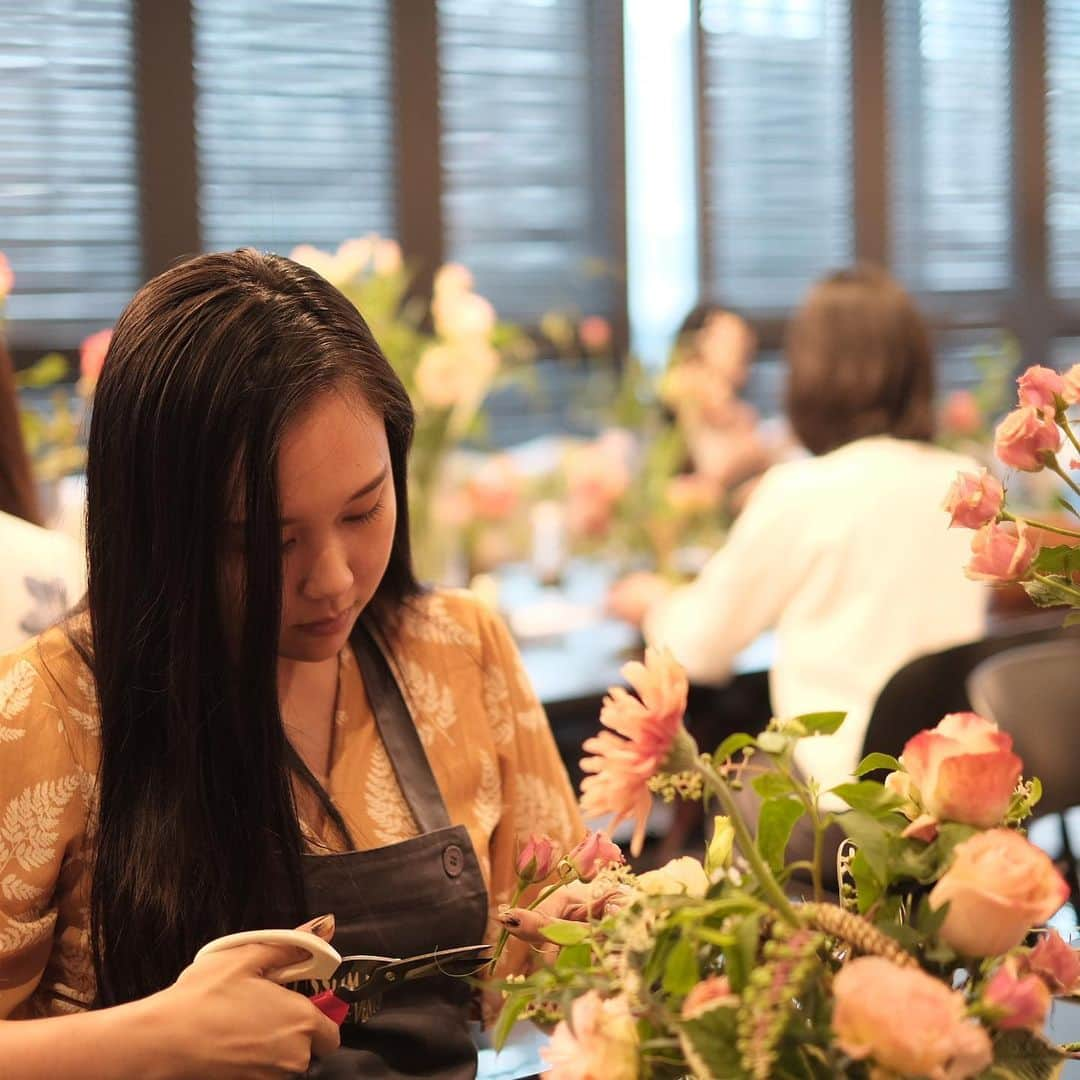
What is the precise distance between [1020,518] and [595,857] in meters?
0.33

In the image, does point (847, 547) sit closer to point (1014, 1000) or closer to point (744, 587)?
point (744, 587)

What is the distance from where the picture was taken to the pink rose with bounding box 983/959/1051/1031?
646mm

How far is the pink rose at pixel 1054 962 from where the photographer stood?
732mm

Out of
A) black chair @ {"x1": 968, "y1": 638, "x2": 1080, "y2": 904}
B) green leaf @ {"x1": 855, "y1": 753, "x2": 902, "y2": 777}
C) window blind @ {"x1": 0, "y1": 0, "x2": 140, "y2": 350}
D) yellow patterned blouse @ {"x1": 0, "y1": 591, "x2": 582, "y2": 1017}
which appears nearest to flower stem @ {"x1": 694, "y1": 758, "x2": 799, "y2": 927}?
green leaf @ {"x1": 855, "y1": 753, "x2": 902, "y2": 777}

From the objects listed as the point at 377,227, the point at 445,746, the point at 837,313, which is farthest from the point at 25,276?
the point at 445,746

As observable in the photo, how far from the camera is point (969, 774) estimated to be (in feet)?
2.36

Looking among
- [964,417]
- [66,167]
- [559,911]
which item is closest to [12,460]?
[559,911]

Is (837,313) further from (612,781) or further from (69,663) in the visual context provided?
(612,781)

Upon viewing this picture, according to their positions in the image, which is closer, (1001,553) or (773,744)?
(773,744)

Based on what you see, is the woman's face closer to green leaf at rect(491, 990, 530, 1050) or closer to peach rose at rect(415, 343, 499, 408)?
green leaf at rect(491, 990, 530, 1050)

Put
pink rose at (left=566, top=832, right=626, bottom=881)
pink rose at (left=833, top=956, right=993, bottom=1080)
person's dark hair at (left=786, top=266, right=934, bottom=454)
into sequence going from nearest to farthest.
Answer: pink rose at (left=833, top=956, right=993, bottom=1080) → pink rose at (left=566, top=832, right=626, bottom=881) → person's dark hair at (left=786, top=266, right=934, bottom=454)

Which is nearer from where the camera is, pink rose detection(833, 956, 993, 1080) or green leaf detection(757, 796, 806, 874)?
Answer: pink rose detection(833, 956, 993, 1080)

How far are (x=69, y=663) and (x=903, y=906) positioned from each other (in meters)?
0.68

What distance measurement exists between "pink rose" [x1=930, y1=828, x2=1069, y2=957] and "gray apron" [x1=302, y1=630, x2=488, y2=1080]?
1.83 ft
